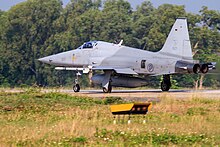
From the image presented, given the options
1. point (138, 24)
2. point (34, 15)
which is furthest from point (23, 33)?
point (138, 24)

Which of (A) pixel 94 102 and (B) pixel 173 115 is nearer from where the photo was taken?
(B) pixel 173 115

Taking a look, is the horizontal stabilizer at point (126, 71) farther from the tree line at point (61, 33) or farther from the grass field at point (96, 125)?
the tree line at point (61, 33)

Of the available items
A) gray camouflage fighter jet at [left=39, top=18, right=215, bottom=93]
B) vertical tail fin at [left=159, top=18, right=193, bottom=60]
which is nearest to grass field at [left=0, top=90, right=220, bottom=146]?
gray camouflage fighter jet at [left=39, top=18, right=215, bottom=93]

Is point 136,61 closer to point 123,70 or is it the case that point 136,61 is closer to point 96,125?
point 123,70

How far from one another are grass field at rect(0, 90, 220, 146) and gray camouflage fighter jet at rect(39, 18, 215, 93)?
9.05 meters

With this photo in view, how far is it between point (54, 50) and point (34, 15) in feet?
20.4

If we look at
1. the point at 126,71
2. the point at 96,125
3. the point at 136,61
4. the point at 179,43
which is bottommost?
the point at 96,125

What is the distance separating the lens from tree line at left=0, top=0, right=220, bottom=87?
73062mm

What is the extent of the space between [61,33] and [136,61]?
4753cm

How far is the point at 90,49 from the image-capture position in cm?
3684

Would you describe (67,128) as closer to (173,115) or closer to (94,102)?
(173,115)

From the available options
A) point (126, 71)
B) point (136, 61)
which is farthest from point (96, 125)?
point (136, 61)

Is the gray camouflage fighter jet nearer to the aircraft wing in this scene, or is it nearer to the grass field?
the aircraft wing

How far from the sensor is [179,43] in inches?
1341
